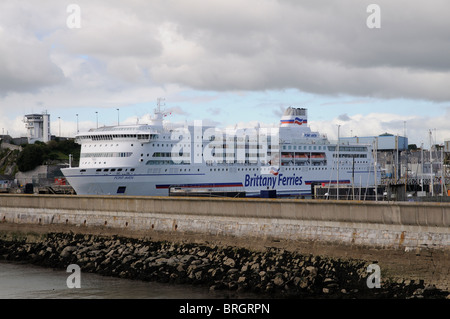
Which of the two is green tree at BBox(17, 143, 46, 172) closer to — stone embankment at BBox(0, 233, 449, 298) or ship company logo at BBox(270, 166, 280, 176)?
ship company logo at BBox(270, 166, 280, 176)

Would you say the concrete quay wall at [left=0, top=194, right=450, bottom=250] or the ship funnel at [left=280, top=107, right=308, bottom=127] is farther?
the ship funnel at [left=280, top=107, right=308, bottom=127]

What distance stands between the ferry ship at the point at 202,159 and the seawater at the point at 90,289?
88.2 ft

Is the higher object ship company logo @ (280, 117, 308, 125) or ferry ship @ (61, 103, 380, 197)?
ship company logo @ (280, 117, 308, 125)

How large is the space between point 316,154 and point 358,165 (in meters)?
8.82

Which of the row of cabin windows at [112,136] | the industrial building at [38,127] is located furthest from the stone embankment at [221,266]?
the industrial building at [38,127]

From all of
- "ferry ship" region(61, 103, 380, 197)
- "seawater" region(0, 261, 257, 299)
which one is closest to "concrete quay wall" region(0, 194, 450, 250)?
"seawater" region(0, 261, 257, 299)

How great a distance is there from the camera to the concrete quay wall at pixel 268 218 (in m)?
23.4

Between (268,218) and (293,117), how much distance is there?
175ft

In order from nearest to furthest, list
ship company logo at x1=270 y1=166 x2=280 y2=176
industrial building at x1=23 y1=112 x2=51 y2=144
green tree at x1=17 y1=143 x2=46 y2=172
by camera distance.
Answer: ship company logo at x1=270 y1=166 x2=280 y2=176 → green tree at x1=17 y1=143 x2=46 y2=172 → industrial building at x1=23 y1=112 x2=51 y2=144

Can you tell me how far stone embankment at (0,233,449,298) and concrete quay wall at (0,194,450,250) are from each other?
1.03 m

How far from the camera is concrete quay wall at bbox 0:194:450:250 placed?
2338 centimetres

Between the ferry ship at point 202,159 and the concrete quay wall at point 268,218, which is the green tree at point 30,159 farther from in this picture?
the concrete quay wall at point 268,218
